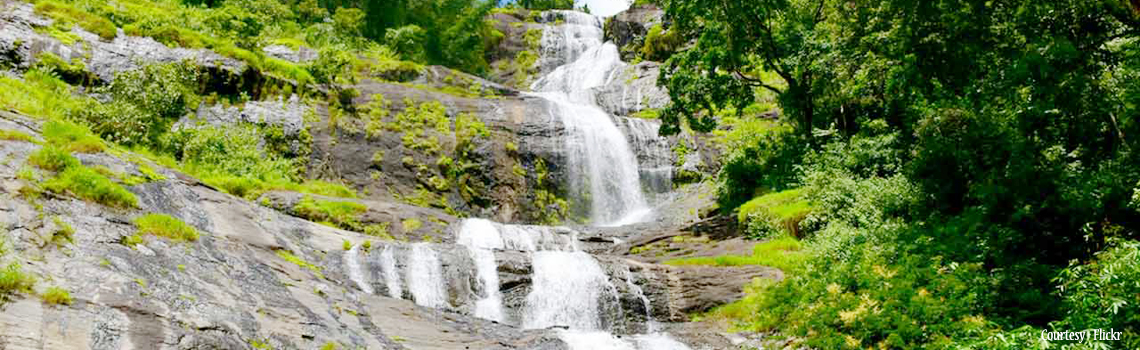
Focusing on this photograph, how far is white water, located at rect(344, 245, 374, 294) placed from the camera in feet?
43.0

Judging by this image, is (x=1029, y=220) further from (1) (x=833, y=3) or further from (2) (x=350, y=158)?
(2) (x=350, y=158)

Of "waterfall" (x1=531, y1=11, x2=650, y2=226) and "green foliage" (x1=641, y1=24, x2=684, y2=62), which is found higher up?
"green foliage" (x1=641, y1=24, x2=684, y2=62)

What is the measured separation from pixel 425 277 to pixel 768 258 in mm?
7065

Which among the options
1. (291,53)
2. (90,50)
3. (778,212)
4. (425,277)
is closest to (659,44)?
(291,53)

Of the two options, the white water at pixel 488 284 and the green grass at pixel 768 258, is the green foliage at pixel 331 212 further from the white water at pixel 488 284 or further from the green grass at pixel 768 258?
the green grass at pixel 768 258

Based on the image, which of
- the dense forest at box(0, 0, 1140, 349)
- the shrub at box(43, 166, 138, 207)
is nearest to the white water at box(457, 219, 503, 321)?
the dense forest at box(0, 0, 1140, 349)

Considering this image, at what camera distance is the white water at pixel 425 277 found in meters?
13.7

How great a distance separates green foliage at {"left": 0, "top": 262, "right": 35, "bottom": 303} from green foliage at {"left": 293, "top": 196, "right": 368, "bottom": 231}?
9.72m

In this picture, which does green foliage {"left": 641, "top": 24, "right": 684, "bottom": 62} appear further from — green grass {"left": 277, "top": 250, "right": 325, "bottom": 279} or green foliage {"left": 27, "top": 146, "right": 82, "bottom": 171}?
green foliage {"left": 27, "top": 146, "right": 82, "bottom": 171}

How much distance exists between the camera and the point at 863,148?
16.8m

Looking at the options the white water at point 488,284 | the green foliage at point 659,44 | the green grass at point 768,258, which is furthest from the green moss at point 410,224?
the green foliage at point 659,44

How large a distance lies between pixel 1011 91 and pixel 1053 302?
350 cm

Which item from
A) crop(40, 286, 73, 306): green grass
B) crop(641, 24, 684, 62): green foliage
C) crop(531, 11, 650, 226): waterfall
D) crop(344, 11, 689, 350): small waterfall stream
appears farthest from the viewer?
crop(641, 24, 684, 62): green foliage

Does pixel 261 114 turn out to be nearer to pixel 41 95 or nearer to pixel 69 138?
pixel 41 95
